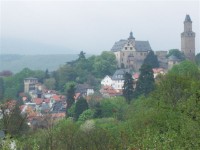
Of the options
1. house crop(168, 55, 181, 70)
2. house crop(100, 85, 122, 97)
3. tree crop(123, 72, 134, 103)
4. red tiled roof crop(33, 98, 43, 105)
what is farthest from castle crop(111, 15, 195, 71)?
tree crop(123, 72, 134, 103)

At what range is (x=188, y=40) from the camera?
424 feet

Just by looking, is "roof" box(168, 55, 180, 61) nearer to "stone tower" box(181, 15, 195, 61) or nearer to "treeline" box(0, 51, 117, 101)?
"stone tower" box(181, 15, 195, 61)

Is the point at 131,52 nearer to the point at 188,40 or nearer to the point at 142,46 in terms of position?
the point at 142,46

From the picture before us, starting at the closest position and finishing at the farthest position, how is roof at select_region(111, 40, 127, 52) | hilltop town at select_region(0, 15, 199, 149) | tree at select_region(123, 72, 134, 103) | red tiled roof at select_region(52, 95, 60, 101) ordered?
tree at select_region(123, 72, 134, 103)
hilltop town at select_region(0, 15, 199, 149)
red tiled roof at select_region(52, 95, 60, 101)
roof at select_region(111, 40, 127, 52)

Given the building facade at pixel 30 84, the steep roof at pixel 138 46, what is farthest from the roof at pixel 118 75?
the building facade at pixel 30 84

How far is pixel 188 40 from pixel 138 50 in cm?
1174

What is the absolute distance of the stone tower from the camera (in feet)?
419

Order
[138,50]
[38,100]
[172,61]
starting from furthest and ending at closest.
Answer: [138,50]
[172,61]
[38,100]

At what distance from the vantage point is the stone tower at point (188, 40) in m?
128

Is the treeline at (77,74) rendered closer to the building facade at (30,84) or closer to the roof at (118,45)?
the building facade at (30,84)

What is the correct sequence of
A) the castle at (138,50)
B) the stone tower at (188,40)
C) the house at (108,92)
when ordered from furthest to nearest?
1. the stone tower at (188,40)
2. the castle at (138,50)
3. the house at (108,92)

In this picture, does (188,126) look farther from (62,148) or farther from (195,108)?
(62,148)

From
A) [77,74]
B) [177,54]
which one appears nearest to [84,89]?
[77,74]

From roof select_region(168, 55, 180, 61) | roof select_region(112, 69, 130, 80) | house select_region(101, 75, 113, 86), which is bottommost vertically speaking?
house select_region(101, 75, 113, 86)
